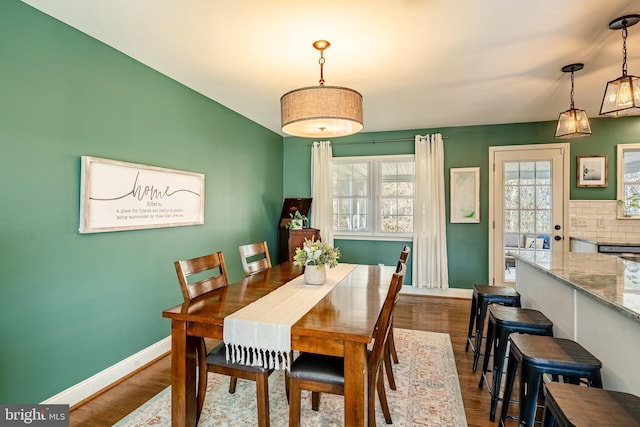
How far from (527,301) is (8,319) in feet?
12.3

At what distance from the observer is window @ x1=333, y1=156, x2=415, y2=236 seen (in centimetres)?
501

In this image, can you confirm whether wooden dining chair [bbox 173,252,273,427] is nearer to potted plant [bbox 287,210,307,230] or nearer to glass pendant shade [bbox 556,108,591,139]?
potted plant [bbox 287,210,307,230]

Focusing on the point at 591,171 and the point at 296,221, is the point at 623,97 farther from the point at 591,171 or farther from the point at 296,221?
the point at 296,221

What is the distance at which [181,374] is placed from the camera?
5.72ft

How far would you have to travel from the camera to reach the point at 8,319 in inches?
73.6

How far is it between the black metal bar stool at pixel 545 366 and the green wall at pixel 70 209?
8.99 ft

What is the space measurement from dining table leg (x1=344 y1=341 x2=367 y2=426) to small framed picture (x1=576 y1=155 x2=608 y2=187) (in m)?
4.48

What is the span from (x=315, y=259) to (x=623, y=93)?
2.25m

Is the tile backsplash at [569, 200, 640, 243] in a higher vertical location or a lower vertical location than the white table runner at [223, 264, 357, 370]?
higher

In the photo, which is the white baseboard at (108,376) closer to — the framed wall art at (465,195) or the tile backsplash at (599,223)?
the framed wall art at (465,195)

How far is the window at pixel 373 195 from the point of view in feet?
16.4

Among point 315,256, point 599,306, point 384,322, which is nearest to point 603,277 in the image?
point 599,306

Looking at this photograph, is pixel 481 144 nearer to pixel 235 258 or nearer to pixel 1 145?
pixel 235 258

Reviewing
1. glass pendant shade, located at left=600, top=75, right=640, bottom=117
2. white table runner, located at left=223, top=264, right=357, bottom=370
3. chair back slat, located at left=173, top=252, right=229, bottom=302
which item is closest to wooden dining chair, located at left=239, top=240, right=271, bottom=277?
chair back slat, located at left=173, top=252, right=229, bottom=302
